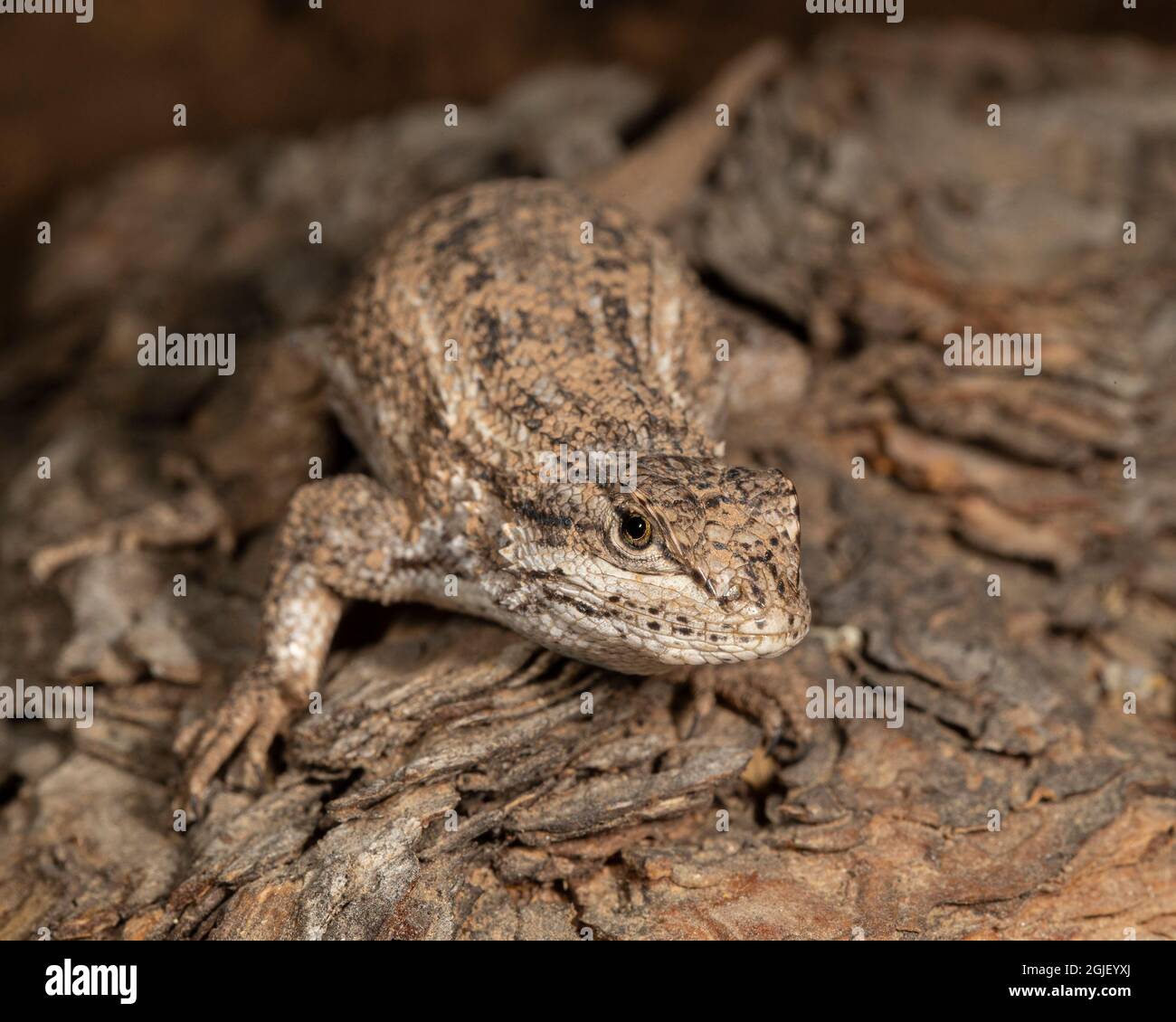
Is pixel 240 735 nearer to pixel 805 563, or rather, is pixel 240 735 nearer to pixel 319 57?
pixel 805 563

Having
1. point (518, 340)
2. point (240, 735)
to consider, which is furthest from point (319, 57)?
point (240, 735)

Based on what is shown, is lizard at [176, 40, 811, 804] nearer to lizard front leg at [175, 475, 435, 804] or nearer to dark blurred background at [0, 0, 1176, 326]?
lizard front leg at [175, 475, 435, 804]

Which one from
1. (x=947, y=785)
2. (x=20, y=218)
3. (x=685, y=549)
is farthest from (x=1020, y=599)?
(x=20, y=218)

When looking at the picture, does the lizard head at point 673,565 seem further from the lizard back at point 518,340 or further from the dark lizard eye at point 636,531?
the lizard back at point 518,340

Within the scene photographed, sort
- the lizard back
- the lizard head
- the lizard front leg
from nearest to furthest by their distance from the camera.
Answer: the lizard head
the lizard back
the lizard front leg

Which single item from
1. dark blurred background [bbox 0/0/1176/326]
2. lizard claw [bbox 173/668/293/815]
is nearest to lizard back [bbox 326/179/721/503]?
lizard claw [bbox 173/668/293/815]

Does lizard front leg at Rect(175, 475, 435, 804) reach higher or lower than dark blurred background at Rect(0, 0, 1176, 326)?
lower
